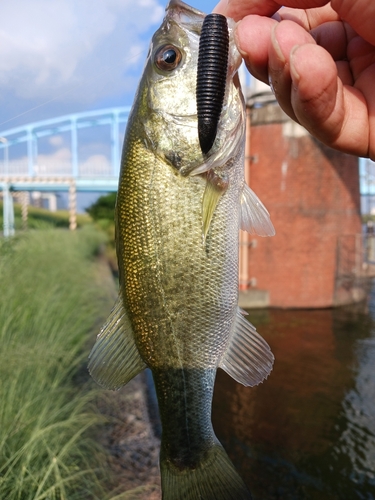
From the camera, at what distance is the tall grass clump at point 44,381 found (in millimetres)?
3033

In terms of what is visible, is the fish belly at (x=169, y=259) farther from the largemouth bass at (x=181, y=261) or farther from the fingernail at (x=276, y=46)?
the fingernail at (x=276, y=46)

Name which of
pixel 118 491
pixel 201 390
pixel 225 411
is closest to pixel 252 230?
pixel 201 390

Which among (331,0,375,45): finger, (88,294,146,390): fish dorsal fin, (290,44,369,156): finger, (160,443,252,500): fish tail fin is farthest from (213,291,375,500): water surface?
(331,0,375,45): finger

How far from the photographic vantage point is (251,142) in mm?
15164

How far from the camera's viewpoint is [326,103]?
168cm

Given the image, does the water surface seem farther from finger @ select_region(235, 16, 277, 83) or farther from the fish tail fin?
finger @ select_region(235, 16, 277, 83)

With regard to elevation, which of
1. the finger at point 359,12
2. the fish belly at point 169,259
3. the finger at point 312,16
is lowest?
the fish belly at point 169,259

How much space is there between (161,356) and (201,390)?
0.22m

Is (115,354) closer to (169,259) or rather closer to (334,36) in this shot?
(169,259)

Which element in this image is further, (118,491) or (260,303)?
(260,303)

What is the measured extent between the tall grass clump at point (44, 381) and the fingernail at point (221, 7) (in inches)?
104

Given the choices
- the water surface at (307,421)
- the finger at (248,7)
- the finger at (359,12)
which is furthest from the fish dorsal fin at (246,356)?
the water surface at (307,421)

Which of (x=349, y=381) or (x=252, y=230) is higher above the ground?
(x=252, y=230)

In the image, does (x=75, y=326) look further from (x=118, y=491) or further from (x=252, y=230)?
(x=252, y=230)
